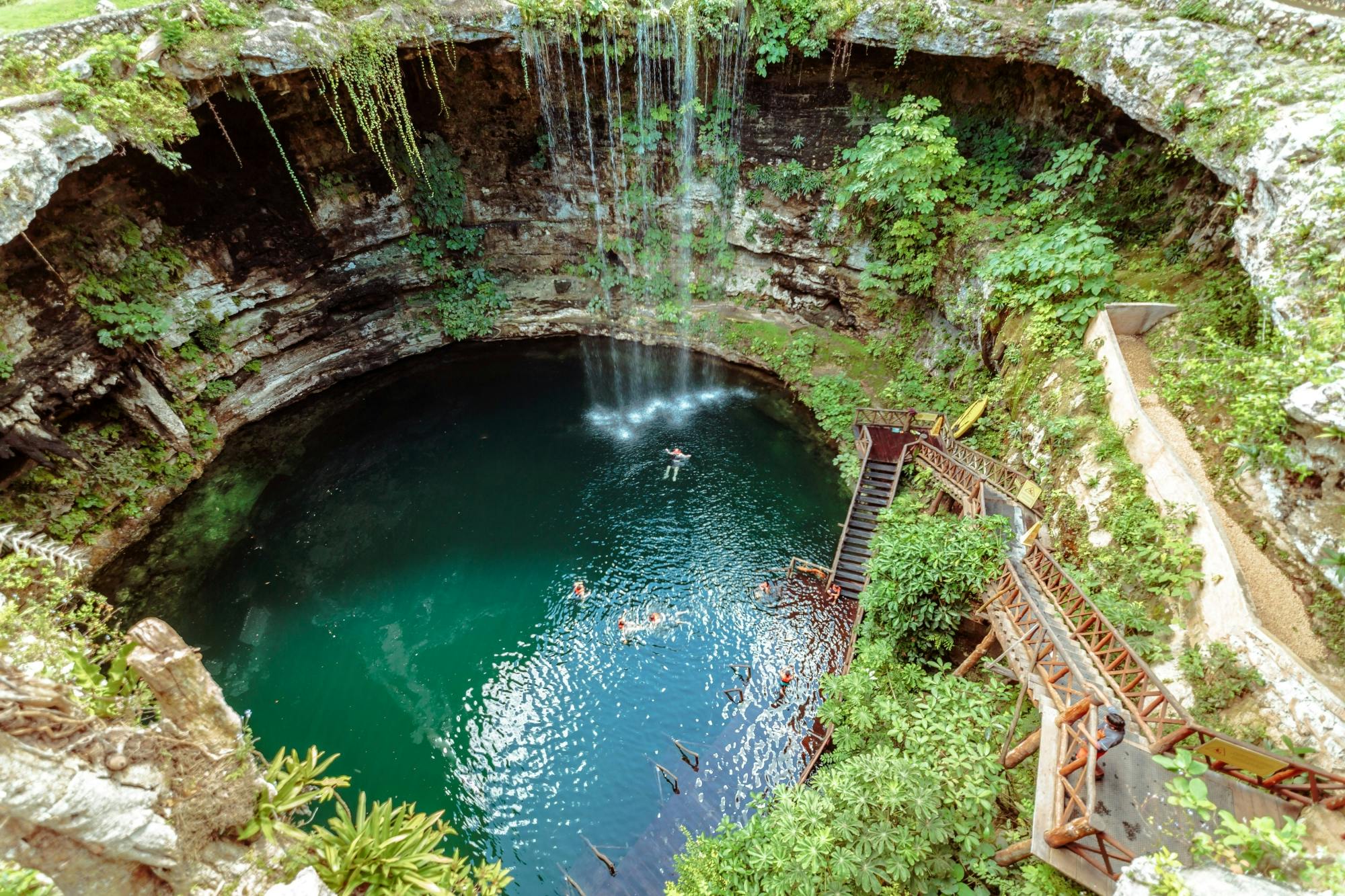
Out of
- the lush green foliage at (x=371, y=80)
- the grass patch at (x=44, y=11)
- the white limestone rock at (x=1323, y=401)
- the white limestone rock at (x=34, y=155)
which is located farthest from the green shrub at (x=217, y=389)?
the white limestone rock at (x=1323, y=401)

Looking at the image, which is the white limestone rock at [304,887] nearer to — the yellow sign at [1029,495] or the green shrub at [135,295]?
the yellow sign at [1029,495]

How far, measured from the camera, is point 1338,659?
6.64 meters

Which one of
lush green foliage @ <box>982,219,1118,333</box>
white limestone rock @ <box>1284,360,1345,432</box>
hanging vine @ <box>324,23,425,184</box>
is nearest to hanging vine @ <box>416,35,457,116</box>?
hanging vine @ <box>324,23,425,184</box>

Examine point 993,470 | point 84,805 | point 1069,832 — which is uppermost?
point 84,805

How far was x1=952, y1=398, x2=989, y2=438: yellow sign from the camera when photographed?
1508cm

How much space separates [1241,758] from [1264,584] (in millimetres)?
3015

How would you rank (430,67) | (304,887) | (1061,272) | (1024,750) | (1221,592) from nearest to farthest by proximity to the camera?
(304,887)
(1221,592)
(1024,750)
(1061,272)
(430,67)

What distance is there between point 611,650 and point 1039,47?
18.4m

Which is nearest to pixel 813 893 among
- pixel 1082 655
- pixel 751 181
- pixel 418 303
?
pixel 1082 655

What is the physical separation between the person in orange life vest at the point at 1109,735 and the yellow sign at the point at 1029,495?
591 cm

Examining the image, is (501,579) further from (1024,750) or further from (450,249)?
(450,249)

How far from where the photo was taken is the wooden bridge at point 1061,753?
19.1ft

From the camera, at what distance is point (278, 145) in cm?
1616

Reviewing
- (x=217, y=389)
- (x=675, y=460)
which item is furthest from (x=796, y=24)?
(x=217, y=389)
